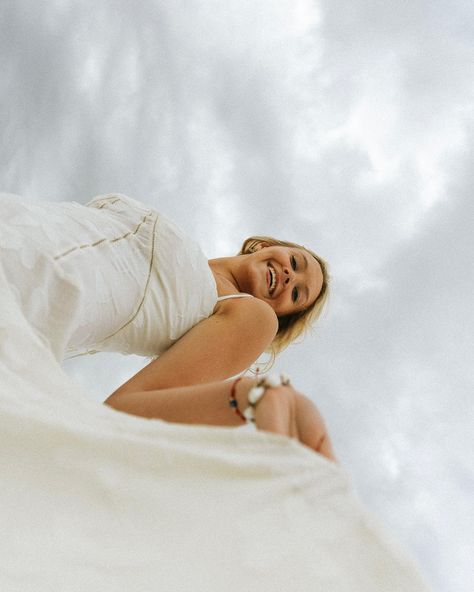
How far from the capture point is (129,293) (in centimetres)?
188

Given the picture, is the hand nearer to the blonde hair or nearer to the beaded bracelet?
the beaded bracelet

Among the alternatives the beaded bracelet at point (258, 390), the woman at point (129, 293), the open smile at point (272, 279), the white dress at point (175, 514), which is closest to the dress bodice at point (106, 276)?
the woman at point (129, 293)

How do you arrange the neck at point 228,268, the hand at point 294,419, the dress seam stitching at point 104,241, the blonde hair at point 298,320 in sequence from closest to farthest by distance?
1. the hand at point 294,419
2. the dress seam stitching at point 104,241
3. the neck at point 228,268
4. the blonde hair at point 298,320

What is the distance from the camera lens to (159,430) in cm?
106

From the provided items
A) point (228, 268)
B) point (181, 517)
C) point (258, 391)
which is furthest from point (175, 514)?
point (228, 268)

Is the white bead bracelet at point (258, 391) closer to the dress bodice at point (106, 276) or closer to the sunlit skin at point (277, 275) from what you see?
the dress bodice at point (106, 276)

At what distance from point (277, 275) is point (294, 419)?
1751 millimetres

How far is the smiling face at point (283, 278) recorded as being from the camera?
2.80 m

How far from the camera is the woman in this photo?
1.58 m

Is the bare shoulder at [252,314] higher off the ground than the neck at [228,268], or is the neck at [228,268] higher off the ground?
the bare shoulder at [252,314]

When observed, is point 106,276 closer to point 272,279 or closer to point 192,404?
point 192,404

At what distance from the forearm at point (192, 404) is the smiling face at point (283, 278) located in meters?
1.33

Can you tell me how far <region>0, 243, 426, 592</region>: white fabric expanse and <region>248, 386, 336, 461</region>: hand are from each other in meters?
0.09

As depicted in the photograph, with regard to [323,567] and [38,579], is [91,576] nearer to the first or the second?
[38,579]
